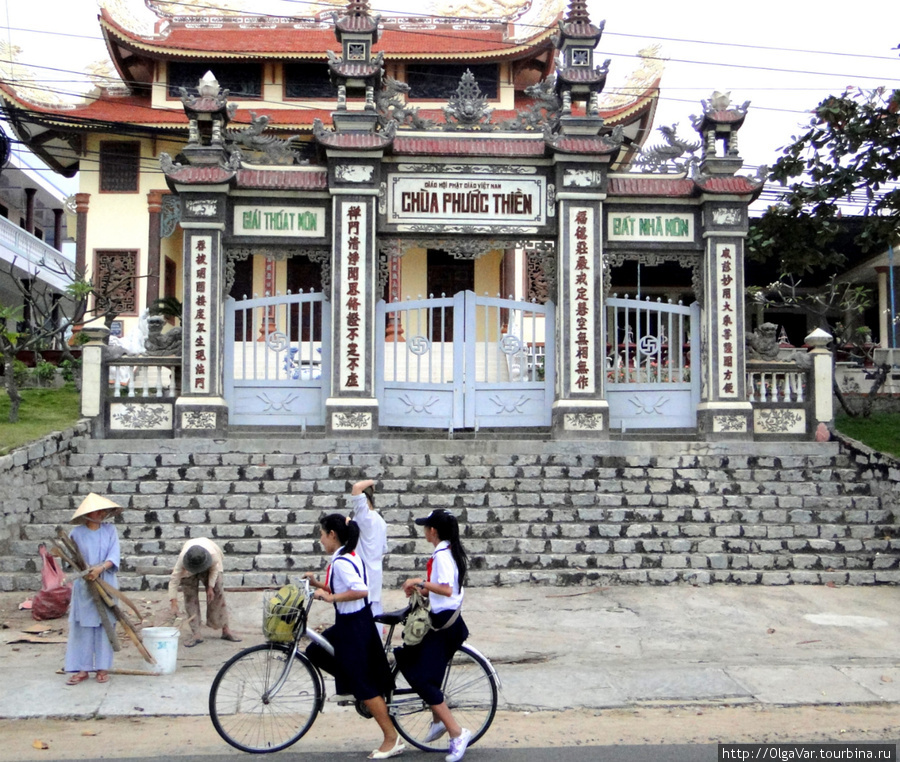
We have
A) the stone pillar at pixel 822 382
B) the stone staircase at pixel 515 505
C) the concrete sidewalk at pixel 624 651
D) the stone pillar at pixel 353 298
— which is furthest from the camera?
the stone pillar at pixel 822 382

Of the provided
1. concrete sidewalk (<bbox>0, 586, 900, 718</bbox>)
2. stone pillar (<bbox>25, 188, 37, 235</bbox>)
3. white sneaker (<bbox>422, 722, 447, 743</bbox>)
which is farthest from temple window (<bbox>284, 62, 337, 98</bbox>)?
white sneaker (<bbox>422, 722, 447, 743</bbox>)

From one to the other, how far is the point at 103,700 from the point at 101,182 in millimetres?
17516

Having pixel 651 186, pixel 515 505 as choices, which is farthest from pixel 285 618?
pixel 651 186

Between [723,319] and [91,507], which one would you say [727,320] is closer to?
[723,319]

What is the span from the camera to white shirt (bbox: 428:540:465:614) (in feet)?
17.5

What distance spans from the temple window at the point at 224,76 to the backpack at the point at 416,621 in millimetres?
18752

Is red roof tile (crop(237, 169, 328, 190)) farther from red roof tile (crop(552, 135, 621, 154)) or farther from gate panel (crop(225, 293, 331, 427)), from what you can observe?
red roof tile (crop(552, 135, 621, 154))

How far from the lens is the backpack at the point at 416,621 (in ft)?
17.2

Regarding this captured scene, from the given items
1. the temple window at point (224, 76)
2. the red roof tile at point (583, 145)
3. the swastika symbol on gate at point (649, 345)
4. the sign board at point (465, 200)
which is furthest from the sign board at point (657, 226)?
the temple window at point (224, 76)

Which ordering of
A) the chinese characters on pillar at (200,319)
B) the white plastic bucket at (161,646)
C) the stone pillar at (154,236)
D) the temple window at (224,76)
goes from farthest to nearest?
the temple window at (224,76)
the stone pillar at (154,236)
the chinese characters on pillar at (200,319)
the white plastic bucket at (161,646)

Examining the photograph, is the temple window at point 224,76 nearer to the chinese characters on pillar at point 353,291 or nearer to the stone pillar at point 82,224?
the stone pillar at point 82,224

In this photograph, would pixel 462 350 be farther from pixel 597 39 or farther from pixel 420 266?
pixel 420 266

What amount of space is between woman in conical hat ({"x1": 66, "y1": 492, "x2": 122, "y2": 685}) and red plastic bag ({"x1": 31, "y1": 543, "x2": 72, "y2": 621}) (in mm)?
1690

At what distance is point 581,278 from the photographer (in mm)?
12898
